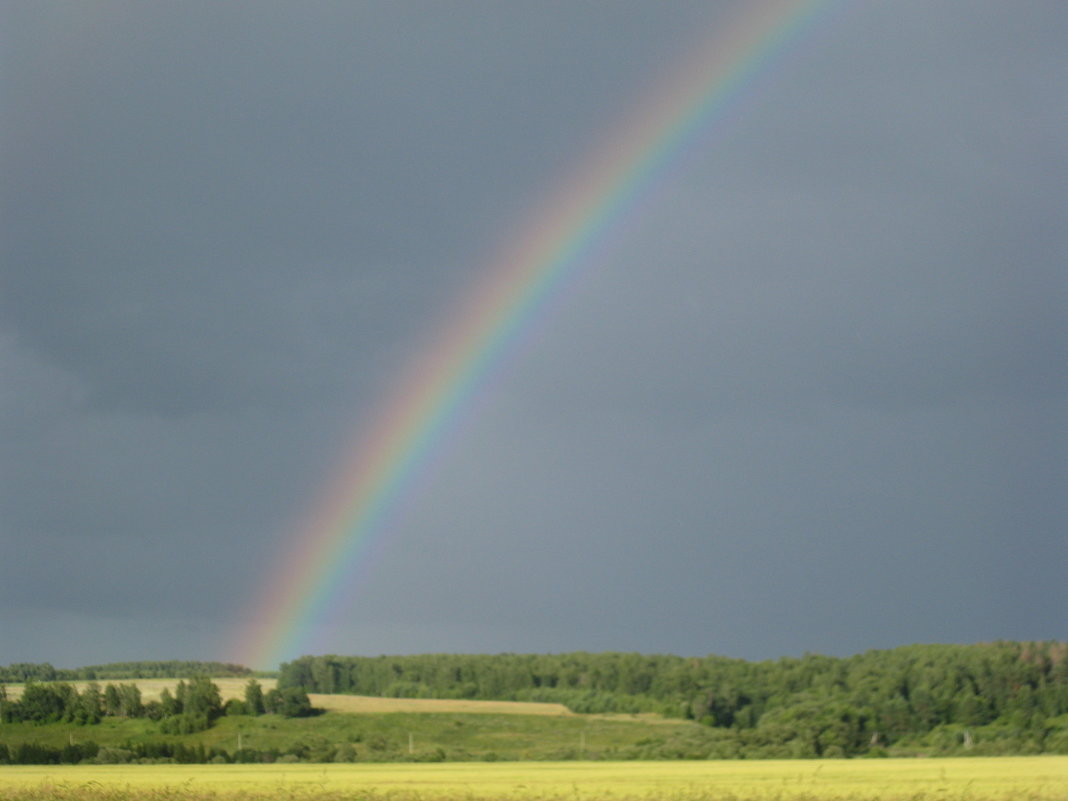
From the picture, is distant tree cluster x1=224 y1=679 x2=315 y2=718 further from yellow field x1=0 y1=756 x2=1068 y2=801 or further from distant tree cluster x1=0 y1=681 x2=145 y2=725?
yellow field x1=0 y1=756 x2=1068 y2=801

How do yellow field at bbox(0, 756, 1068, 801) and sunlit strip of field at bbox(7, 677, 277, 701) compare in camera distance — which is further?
sunlit strip of field at bbox(7, 677, 277, 701)

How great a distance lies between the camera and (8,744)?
100125 millimetres

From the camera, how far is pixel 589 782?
66938mm

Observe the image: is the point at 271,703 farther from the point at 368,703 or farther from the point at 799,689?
the point at 799,689

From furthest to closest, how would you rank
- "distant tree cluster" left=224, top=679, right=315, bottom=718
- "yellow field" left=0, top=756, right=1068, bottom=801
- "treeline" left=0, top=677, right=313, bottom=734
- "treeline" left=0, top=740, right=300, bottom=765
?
"distant tree cluster" left=224, top=679, right=315, bottom=718
"treeline" left=0, top=677, right=313, bottom=734
"treeline" left=0, top=740, right=300, bottom=765
"yellow field" left=0, top=756, right=1068, bottom=801

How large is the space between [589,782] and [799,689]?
54.6 m

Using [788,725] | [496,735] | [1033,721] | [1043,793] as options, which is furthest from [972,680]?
[1043,793]

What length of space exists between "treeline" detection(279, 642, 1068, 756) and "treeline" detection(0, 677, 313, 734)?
16.0 meters

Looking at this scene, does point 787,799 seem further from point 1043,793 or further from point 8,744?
point 8,744

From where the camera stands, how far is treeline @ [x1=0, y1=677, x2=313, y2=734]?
359 ft

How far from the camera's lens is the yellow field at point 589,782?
195 ft

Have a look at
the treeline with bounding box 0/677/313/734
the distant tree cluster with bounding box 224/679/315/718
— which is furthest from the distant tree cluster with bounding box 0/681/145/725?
the distant tree cluster with bounding box 224/679/315/718

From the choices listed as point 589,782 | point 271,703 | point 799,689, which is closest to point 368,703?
point 271,703

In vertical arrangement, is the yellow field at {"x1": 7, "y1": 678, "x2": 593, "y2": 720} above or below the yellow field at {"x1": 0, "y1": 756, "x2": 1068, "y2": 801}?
above
